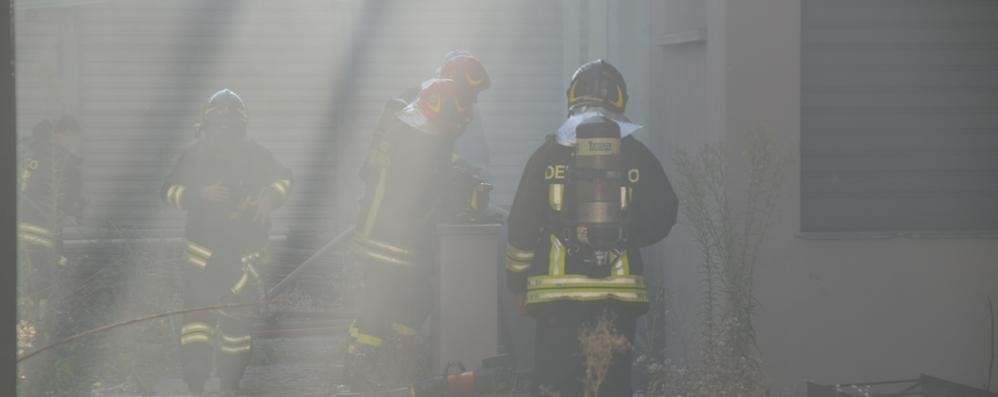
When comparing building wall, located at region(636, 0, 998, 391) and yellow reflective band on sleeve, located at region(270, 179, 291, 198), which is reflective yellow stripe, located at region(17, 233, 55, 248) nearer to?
yellow reflective band on sleeve, located at region(270, 179, 291, 198)

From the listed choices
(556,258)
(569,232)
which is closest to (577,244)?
(569,232)

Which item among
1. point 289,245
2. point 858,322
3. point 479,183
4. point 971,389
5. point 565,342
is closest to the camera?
point 565,342

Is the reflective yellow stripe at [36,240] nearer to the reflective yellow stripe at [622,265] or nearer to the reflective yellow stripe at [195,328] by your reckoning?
the reflective yellow stripe at [195,328]

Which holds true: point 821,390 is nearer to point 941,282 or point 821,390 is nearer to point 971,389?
point 971,389

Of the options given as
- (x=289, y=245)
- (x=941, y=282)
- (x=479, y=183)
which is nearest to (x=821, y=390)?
(x=941, y=282)

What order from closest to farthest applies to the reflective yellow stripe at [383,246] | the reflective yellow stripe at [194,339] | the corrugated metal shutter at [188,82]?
1. the reflective yellow stripe at [383,246]
2. the reflective yellow stripe at [194,339]
3. the corrugated metal shutter at [188,82]

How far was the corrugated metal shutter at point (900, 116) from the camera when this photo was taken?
8031 mm

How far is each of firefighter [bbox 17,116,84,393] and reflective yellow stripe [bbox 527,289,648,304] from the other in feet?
10.1

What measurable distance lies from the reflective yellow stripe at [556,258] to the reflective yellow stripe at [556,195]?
0.51ft

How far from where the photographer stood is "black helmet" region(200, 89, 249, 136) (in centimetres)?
920

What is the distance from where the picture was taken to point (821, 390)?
7.22 m

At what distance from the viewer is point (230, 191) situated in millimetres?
9344

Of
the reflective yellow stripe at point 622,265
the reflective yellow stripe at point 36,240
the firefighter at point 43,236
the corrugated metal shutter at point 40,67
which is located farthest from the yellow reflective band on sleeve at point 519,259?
the corrugated metal shutter at point 40,67

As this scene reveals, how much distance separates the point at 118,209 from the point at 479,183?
6.63 meters
